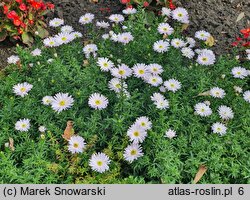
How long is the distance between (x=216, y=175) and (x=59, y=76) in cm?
146

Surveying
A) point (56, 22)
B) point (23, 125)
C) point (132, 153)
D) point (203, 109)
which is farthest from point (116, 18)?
point (132, 153)

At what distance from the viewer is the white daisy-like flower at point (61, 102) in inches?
140

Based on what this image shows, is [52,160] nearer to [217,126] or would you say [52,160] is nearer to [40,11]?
[217,126]

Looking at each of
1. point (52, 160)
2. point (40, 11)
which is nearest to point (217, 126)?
point (52, 160)

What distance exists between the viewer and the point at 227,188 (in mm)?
3256

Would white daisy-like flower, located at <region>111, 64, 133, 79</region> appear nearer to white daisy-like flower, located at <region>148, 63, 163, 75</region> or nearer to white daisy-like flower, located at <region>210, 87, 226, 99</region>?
white daisy-like flower, located at <region>148, 63, 163, 75</region>

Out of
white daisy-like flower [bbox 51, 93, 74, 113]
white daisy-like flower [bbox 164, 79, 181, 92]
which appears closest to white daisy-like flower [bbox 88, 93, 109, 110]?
white daisy-like flower [bbox 51, 93, 74, 113]

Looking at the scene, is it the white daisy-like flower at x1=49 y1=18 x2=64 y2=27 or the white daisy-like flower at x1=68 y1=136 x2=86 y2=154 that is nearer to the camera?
the white daisy-like flower at x1=68 y1=136 x2=86 y2=154

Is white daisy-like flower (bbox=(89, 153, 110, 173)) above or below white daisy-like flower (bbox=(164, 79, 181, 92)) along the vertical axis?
below

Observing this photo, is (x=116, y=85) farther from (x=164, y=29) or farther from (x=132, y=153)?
(x=164, y=29)

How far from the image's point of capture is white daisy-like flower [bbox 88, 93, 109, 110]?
3561mm

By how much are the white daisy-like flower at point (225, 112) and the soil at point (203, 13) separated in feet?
3.52

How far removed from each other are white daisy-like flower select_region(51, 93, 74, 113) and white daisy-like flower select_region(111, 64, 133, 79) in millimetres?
420

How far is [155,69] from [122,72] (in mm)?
269
